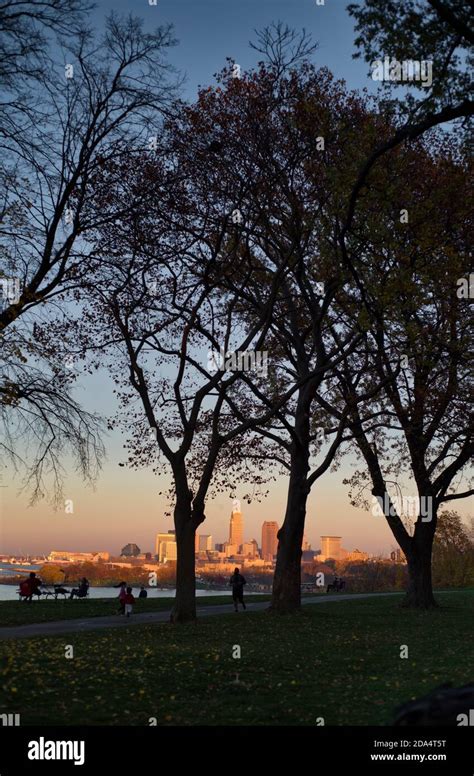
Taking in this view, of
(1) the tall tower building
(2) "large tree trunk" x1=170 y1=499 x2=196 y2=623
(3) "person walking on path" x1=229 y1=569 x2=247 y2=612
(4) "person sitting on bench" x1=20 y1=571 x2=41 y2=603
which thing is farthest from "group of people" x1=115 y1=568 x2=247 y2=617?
(1) the tall tower building

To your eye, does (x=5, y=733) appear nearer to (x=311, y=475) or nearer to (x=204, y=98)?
(x=204, y=98)

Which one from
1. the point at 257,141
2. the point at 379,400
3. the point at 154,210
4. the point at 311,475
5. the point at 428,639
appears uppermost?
the point at 257,141

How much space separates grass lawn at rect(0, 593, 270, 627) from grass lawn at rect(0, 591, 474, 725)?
5847 mm

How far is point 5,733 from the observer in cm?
911

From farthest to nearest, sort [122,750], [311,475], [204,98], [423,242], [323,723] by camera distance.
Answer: [311,475] < [204,98] < [423,242] < [323,723] < [122,750]

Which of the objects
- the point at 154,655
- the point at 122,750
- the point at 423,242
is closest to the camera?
the point at 122,750

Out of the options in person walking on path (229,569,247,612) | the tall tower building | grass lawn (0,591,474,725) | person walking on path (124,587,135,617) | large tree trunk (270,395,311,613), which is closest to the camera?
grass lawn (0,591,474,725)

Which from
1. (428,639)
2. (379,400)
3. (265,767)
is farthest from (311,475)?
(265,767)

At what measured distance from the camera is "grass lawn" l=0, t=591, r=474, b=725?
11055 mm

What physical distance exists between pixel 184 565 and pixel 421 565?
607 inches

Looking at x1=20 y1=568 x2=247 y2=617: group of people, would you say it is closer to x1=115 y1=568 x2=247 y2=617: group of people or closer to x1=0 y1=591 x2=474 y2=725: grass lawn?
x1=115 y1=568 x2=247 y2=617: group of people

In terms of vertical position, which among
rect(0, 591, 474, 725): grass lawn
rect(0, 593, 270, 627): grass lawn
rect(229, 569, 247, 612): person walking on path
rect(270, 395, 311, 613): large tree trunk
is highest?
rect(270, 395, 311, 613): large tree trunk

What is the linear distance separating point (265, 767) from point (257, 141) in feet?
70.0

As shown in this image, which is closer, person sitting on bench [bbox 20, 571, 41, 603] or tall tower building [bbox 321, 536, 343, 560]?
person sitting on bench [bbox 20, 571, 41, 603]
